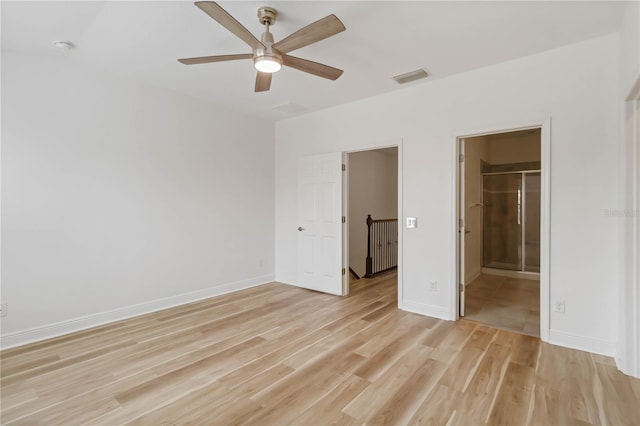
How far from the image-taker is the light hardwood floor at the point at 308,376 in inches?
74.0

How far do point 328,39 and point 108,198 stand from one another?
2.89 meters

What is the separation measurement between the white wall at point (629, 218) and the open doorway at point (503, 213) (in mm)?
2284

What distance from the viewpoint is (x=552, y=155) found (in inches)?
111

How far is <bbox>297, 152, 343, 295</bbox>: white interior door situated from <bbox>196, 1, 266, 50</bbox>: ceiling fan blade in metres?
2.41

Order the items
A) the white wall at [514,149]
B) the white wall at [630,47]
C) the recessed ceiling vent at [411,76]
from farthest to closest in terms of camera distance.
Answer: the white wall at [514,149]
the recessed ceiling vent at [411,76]
the white wall at [630,47]

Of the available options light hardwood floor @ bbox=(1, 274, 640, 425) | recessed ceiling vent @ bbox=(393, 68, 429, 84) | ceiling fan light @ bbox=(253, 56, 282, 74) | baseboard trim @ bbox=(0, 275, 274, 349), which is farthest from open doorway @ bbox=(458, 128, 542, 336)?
baseboard trim @ bbox=(0, 275, 274, 349)

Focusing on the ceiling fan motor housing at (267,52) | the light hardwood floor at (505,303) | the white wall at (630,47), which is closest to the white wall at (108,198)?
the ceiling fan motor housing at (267,52)

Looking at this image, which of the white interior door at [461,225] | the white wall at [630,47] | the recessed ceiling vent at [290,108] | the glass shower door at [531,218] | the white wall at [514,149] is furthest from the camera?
the white wall at [514,149]

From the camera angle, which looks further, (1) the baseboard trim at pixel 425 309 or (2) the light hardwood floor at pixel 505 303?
(1) the baseboard trim at pixel 425 309

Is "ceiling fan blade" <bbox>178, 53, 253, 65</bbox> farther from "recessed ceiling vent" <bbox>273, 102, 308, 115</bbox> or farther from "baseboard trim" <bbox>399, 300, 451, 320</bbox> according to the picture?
"baseboard trim" <bbox>399, 300, 451, 320</bbox>

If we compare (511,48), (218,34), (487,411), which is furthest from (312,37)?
(487,411)

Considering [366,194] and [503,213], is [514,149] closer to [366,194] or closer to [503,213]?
[503,213]

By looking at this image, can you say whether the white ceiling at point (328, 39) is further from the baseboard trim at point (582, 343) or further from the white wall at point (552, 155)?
the baseboard trim at point (582, 343)

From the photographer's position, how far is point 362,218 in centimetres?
617
